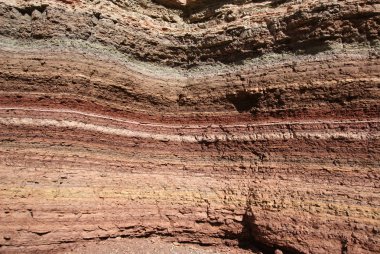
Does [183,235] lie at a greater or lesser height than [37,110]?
lesser

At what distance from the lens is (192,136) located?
332 inches

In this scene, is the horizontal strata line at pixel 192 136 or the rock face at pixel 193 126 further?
the horizontal strata line at pixel 192 136

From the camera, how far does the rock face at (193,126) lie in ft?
21.9

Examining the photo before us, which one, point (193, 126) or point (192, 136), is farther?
point (193, 126)

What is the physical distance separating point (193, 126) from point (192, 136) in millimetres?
270

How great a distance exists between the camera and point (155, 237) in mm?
7410

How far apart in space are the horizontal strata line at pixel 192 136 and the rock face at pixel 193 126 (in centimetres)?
2

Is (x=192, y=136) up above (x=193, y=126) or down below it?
below

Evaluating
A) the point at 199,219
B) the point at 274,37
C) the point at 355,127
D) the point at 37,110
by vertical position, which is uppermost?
the point at 274,37

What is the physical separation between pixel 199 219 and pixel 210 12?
210 inches

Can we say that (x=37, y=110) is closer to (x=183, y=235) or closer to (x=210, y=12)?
(x=183, y=235)

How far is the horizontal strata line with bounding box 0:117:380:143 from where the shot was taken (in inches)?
277

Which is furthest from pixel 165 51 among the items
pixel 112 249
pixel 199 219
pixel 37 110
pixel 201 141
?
→ pixel 112 249

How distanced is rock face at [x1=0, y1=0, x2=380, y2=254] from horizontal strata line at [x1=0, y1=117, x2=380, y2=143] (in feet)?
0.08
